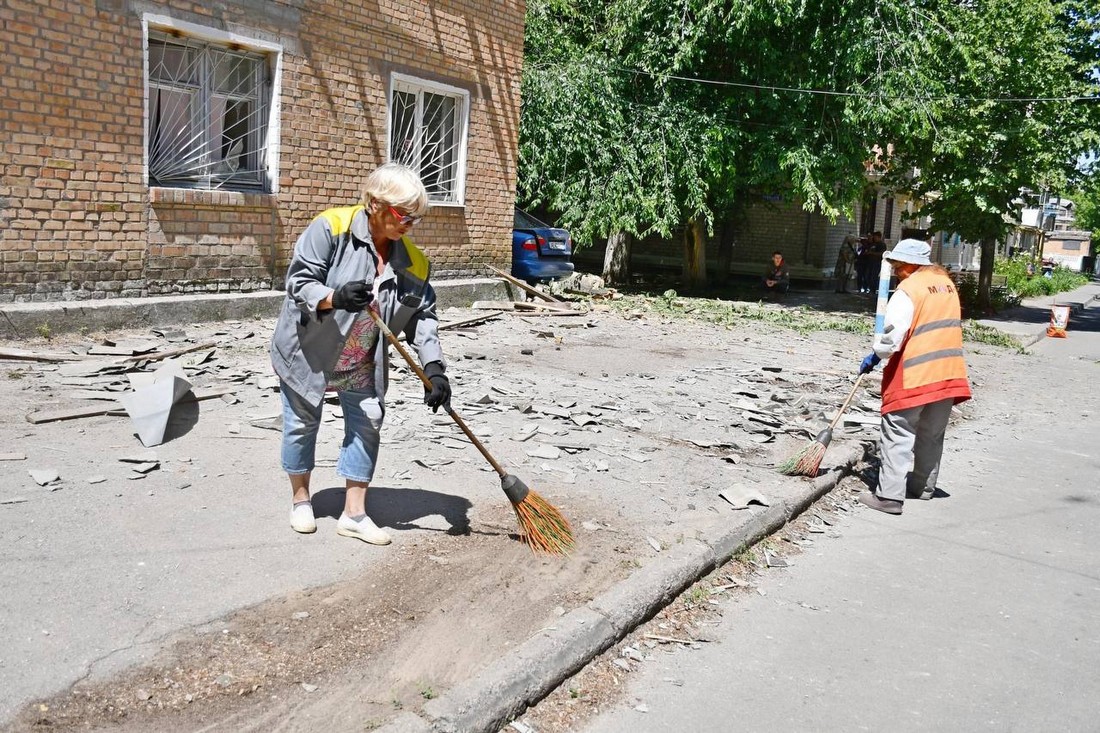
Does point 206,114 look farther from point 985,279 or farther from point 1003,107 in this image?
point 985,279

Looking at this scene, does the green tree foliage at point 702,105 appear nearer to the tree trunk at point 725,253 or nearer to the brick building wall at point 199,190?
the brick building wall at point 199,190

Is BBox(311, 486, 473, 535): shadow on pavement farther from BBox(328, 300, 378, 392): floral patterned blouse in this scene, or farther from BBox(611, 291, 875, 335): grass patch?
BBox(611, 291, 875, 335): grass patch

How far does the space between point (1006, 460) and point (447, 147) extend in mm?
9219

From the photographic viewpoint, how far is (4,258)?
8.76m

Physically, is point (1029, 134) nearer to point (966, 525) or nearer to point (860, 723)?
point (966, 525)

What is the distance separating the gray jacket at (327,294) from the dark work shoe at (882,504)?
3.48 m

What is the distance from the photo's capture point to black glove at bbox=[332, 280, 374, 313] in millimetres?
4027

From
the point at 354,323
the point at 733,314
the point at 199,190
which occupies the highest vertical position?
the point at 199,190

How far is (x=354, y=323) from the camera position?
14.4 ft

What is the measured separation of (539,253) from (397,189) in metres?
12.3

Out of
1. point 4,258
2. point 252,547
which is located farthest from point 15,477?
point 4,258

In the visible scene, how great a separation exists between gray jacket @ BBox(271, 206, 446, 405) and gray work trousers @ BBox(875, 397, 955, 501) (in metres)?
3.46

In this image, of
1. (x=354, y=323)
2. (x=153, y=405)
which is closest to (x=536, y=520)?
(x=354, y=323)

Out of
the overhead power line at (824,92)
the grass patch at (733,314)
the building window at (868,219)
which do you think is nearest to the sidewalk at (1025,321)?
the grass patch at (733,314)
